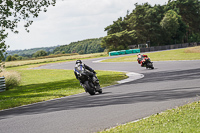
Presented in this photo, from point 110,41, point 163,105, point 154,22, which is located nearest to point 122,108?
point 163,105

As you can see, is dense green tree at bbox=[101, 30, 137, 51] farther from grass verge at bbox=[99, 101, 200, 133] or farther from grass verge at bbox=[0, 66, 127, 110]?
grass verge at bbox=[99, 101, 200, 133]

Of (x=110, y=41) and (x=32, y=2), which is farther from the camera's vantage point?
(x=110, y=41)

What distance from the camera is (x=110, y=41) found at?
3391 inches

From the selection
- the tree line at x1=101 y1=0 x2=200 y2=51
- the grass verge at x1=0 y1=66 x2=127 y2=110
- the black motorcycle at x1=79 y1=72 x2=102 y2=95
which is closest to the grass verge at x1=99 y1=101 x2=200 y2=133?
the black motorcycle at x1=79 y1=72 x2=102 y2=95

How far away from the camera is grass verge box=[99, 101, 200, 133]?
218 inches

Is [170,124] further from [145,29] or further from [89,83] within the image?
[145,29]

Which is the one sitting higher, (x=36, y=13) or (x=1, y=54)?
(x=36, y=13)

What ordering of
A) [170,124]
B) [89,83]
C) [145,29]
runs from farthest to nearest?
[145,29]
[89,83]
[170,124]

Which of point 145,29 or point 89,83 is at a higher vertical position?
point 145,29

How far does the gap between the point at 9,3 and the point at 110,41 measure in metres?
65.1

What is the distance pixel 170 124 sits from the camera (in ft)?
19.7

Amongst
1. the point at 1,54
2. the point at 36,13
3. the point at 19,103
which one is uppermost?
the point at 36,13

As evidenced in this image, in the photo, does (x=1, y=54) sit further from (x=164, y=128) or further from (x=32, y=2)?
(x=164, y=128)

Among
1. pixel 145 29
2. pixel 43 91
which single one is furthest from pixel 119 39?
pixel 43 91
